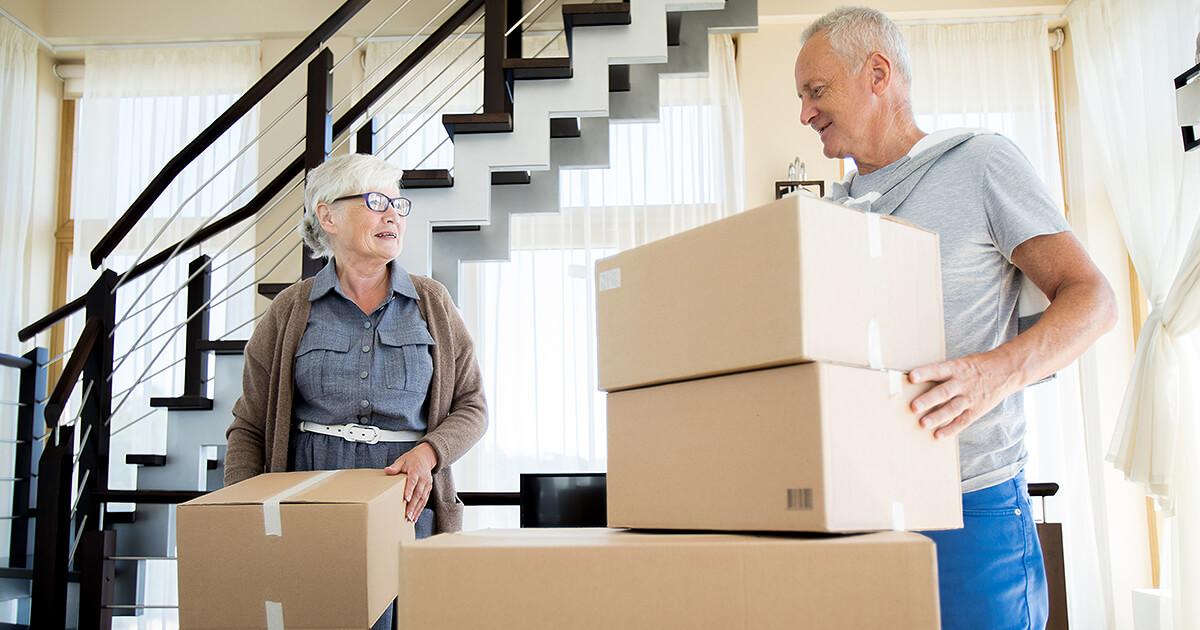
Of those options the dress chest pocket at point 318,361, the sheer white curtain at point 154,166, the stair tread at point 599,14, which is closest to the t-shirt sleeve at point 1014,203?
the dress chest pocket at point 318,361

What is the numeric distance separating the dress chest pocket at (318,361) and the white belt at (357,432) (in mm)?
62

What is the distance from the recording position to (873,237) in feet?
3.25

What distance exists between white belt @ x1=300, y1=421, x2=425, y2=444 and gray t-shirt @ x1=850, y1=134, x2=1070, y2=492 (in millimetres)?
1110

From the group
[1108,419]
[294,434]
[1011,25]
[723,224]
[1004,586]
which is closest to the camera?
[723,224]

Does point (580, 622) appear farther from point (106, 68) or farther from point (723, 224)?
point (106, 68)

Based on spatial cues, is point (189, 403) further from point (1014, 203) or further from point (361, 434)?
point (1014, 203)

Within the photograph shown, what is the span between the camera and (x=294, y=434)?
188 cm

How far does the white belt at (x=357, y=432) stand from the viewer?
1.83 m

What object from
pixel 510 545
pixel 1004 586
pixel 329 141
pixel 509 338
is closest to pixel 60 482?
pixel 329 141

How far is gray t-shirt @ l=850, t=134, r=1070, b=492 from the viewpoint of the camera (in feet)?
3.82

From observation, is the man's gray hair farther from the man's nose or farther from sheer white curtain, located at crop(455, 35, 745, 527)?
sheer white curtain, located at crop(455, 35, 745, 527)

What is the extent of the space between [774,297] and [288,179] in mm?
2627

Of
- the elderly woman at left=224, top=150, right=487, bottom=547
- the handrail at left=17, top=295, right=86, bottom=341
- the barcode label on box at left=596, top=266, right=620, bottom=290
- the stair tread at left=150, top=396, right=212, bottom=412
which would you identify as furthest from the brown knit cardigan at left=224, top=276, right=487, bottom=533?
the handrail at left=17, top=295, right=86, bottom=341

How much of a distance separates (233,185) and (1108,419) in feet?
14.2
